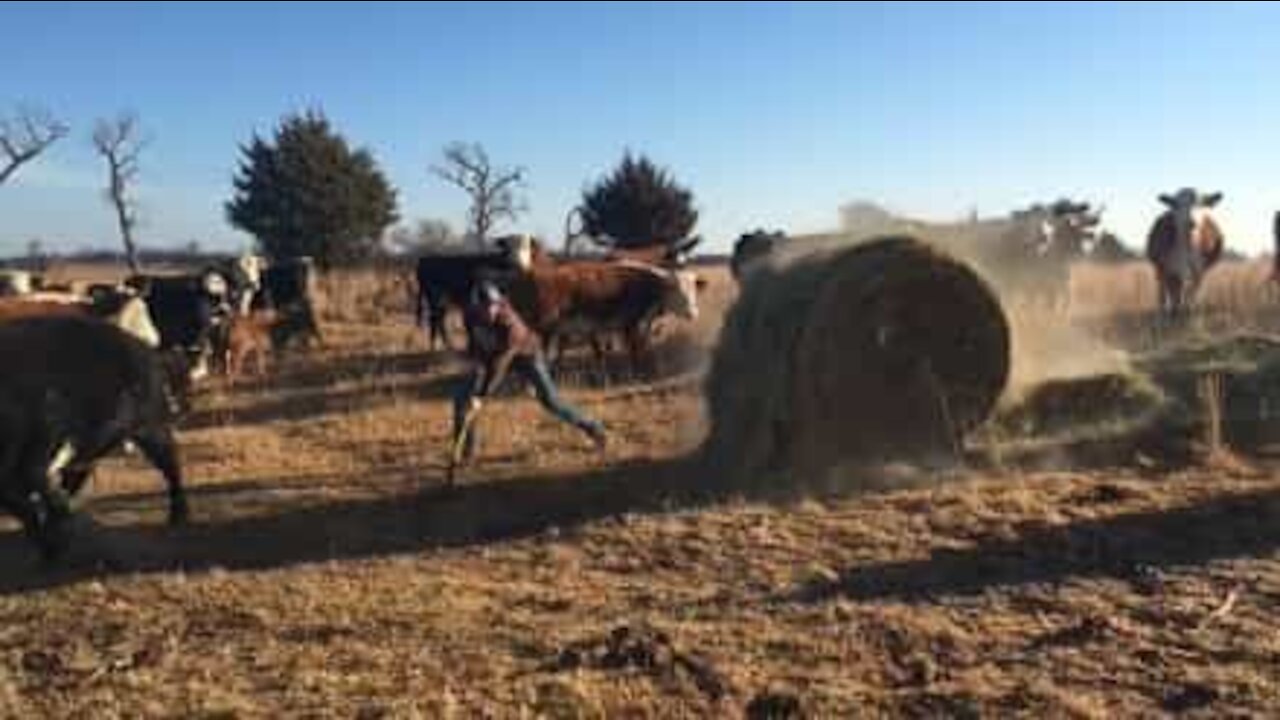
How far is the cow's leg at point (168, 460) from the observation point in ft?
35.3

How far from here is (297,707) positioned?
6508 millimetres

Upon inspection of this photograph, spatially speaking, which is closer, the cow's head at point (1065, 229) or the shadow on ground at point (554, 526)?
the shadow on ground at point (554, 526)

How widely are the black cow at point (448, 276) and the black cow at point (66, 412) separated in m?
11.1

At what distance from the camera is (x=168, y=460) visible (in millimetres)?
10820

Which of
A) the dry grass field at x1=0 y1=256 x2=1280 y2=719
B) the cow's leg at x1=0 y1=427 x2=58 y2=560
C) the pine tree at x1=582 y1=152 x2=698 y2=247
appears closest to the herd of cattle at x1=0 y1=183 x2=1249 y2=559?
the cow's leg at x1=0 y1=427 x2=58 y2=560

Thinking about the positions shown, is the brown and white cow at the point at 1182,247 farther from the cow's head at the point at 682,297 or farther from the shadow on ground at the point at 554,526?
the shadow on ground at the point at 554,526

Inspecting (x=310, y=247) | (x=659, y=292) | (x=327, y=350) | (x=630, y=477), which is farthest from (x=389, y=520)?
(x=310, y=247)

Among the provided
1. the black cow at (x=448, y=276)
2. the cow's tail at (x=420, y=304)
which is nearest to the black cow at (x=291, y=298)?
the cow's tail at (x=420, y=304)

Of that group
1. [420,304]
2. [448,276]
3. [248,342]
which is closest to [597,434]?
[248,342]

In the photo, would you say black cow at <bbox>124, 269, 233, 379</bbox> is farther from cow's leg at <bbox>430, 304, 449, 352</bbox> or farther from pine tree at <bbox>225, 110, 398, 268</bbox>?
pine tree at <bbox>225, 110, 398, 268</bbox>

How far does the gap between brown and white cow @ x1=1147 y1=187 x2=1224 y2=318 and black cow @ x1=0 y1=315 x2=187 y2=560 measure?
14.1 meters

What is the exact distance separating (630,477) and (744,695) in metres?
5.13

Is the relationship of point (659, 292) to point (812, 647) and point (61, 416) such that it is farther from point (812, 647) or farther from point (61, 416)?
point (812, 647)

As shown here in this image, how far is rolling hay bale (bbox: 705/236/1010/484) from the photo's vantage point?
10711 millimetres
